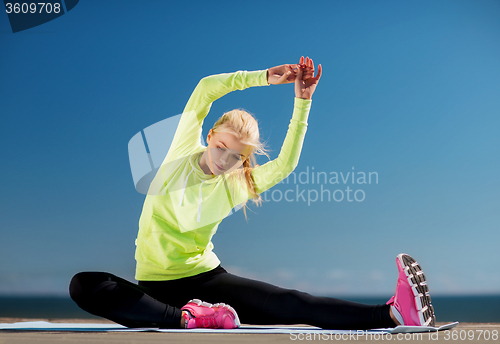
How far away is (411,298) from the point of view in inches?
45.8

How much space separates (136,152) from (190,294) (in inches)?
26.2

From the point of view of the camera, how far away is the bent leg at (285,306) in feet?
4.01

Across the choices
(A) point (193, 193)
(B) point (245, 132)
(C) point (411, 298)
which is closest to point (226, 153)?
(B) point (245, 132)

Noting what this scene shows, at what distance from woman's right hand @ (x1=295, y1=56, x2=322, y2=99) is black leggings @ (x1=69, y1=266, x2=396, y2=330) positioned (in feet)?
2.41

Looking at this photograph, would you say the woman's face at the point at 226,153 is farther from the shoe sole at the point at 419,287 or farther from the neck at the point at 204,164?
the shoe sole at the point at 419,287

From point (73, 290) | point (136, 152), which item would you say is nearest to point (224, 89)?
point (136, 152)

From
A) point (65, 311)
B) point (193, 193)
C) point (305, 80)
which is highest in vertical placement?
point (305, 80)

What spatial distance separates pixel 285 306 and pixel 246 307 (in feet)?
0.50

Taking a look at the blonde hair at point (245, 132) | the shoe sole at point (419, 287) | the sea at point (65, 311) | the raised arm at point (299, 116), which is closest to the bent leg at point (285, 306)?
the shoe sole at point (419, 287)

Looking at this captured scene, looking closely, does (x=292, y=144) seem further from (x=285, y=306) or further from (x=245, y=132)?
(x=285, y=306)

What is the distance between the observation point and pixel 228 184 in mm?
1583

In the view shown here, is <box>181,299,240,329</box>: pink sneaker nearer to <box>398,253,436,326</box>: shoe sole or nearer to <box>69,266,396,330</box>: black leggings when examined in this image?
<box>69,266,396,330</box>: black leggings

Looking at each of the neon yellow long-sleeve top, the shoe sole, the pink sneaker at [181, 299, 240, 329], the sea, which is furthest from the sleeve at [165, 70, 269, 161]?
the sea

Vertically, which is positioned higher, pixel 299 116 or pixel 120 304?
pixel 299 116
